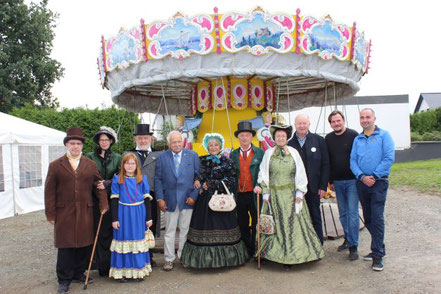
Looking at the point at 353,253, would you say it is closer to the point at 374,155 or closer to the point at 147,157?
the point at 374,155

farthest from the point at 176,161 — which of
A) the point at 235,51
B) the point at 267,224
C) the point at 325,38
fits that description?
the point at 325,38

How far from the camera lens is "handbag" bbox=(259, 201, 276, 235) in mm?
4156

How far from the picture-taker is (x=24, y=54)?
19.3 m

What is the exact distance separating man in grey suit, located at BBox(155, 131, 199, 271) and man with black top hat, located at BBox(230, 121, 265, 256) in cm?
56

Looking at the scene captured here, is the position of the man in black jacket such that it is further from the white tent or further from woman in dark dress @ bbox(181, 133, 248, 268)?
the white tent

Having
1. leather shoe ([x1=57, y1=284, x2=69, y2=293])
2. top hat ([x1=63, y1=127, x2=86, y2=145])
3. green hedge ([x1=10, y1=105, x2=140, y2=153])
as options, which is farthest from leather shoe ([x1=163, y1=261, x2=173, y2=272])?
green hedge ([x1=10, y1=105, x2=140, y2=153])

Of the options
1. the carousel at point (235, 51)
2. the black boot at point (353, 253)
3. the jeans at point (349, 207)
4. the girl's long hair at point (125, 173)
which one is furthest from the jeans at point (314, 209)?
the girl's long hair at point (125, 173)

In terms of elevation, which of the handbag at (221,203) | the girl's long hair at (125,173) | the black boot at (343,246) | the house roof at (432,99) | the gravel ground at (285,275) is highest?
the house roof at (432,99)

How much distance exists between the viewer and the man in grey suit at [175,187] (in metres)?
4.21

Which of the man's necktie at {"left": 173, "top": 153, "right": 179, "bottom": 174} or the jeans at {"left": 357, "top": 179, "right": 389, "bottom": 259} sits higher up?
the man's necktie at {"left": 173, "top": 153, "right": 179, "bottom": 174}

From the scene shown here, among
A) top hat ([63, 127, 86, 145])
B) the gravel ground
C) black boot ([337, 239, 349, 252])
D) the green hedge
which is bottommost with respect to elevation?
the gravel ground

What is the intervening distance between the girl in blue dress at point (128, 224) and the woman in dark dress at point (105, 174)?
203 mm

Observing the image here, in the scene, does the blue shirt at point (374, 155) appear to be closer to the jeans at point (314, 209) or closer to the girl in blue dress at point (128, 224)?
the jeans at point (314, 209)

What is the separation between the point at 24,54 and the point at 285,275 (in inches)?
794
